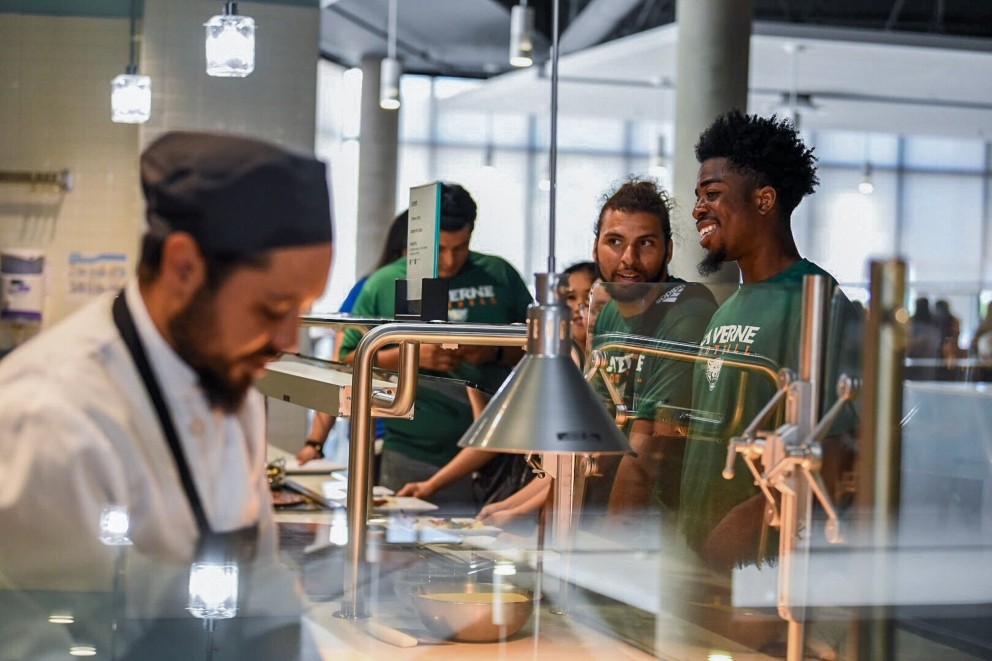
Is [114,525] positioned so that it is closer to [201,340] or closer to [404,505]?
[201,340]

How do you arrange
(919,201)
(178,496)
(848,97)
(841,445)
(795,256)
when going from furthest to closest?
(919,201), (848,97), (795,256), (841,445), (178,496)

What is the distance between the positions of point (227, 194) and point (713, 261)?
3.30ft

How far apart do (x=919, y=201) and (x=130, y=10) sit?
12459 millimetres

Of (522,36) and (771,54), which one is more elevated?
(771,54)

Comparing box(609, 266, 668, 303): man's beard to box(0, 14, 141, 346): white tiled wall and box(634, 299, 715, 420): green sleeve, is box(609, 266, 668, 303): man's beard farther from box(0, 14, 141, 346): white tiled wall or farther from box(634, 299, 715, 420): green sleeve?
box(0, 14, 141, 346): white tiled wall

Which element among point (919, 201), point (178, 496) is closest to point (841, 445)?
point (178, 496)

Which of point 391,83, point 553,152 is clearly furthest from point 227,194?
point 391,83

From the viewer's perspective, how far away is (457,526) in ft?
6.95

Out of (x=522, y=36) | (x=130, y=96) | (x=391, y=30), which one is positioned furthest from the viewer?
(x=391, y=30)

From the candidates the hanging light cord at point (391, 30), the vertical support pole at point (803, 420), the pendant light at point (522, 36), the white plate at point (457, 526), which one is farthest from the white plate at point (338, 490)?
the hanging light cord at point (391, 30)

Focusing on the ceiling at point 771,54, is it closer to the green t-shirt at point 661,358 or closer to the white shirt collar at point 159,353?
the green t-shirt at point 661,358

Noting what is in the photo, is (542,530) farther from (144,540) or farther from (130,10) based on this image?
(130,10)

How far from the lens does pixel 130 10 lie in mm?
1408

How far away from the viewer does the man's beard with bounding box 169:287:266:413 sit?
108cm
